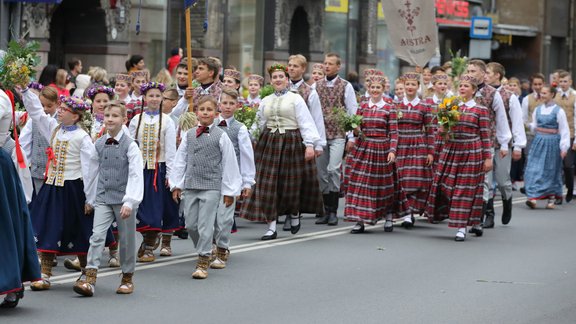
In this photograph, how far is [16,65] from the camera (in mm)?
9922

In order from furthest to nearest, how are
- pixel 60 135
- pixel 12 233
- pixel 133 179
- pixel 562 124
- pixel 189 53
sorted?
pixel 562 124
pixel 189 53
pixel 60 135
pixel 133 179
pixel 12 233

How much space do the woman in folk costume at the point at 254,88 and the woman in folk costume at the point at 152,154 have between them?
3.58 meters

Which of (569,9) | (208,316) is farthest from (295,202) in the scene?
(569,9)

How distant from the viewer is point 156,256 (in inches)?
495

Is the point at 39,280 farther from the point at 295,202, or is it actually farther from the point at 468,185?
the point at 468,185

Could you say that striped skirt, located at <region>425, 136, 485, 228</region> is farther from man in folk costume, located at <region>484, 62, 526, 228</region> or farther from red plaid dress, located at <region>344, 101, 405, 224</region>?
man in folk costume, located at <region>484, 62, 526, 228</region>

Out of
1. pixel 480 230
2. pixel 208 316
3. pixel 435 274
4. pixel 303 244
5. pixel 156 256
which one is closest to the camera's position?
pixel 208 316

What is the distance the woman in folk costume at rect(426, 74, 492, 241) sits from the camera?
46.8ft

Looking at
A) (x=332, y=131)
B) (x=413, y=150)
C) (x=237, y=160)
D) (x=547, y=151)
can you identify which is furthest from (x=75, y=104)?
(x=547, y=151)

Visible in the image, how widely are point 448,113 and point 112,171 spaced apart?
5110 mm

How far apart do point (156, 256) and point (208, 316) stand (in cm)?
333

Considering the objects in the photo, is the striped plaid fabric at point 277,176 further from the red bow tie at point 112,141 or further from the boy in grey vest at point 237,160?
the red bow tie at point 112,141

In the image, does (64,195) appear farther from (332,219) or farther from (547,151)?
(547,151)

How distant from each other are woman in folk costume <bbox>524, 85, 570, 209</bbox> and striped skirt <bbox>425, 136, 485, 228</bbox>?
15.3 feet
